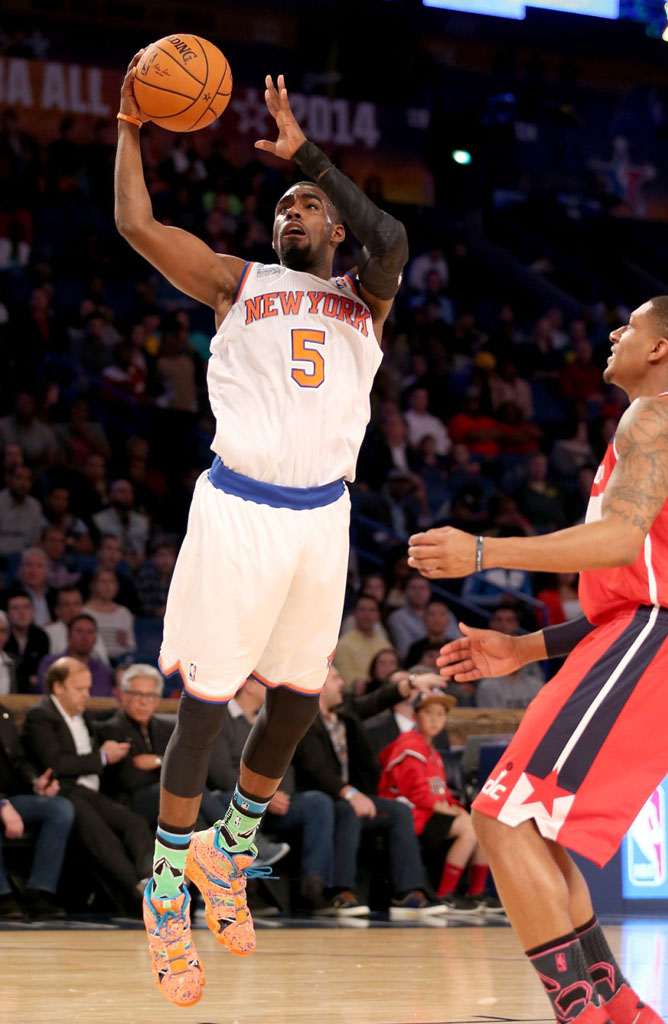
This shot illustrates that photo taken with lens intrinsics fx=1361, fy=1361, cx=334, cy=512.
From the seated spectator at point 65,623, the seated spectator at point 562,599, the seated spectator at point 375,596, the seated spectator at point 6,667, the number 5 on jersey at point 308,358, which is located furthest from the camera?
the seated spectator at point 562,599

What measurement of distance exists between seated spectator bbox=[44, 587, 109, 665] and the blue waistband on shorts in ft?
18.8

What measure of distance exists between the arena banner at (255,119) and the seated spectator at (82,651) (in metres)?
8.97

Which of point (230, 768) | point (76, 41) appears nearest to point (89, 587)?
point (230, 768)

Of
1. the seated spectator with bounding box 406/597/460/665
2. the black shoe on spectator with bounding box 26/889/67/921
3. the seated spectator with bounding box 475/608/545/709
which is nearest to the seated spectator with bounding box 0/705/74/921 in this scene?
the black shoe on spectator with bounding box 26/889/67/921

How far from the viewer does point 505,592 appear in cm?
1357

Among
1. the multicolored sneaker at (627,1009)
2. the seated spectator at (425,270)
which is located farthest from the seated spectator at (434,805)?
the seated spectator at (425,270)

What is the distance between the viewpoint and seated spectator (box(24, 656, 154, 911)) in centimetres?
863

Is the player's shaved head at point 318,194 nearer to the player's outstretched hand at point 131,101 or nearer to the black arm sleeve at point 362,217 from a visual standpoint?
the black arm sleeve at point 362,217

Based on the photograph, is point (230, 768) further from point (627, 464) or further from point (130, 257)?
point (130, 257)

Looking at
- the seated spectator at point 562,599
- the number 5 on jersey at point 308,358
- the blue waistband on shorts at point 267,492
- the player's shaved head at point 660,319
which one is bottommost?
the seated spectator at point 562,599

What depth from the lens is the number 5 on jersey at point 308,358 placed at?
5.00 meters

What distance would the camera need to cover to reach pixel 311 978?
6523mm

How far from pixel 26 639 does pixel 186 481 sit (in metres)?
3.28

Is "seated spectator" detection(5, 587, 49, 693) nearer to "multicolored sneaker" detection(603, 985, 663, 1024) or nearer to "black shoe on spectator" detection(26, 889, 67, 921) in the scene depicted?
"black shoe on spectator" detection(26, 889, 67, 921)
